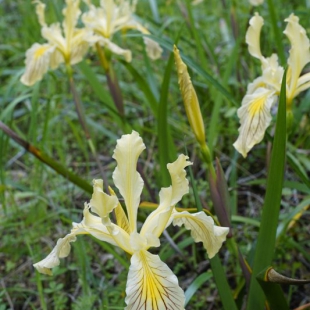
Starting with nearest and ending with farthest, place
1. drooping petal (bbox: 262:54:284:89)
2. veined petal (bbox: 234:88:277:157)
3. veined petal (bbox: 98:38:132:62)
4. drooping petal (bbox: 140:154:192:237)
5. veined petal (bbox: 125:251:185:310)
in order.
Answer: veined petal (bbox: 125:251:185:310)
drooping petal (bbox: 140:154:192:237)
veined petal (bbox: 234:88:277:157)
drooping petal (bbox: 262:54:284:89)
veined petal (bbox: 98:38:132:62)

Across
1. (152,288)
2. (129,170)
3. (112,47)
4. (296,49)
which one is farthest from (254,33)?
(152,288)

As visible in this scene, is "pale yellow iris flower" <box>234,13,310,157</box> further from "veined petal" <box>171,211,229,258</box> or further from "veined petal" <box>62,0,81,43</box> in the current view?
"veined petal" <box>62,0,81,43</box>

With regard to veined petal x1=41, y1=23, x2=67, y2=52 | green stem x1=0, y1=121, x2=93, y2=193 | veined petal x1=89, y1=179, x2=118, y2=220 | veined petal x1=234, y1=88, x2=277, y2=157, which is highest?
veined petal x1=41, y1=23, x2=67, y2=52

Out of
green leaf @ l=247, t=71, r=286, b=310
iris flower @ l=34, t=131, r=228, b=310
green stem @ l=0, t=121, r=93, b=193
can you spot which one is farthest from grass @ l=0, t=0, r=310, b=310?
iris flower @ l=34, t=131, r=228, b=310

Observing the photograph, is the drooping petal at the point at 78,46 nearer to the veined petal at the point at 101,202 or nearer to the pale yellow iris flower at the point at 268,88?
the pale yellow iris flower at the point at 268,88

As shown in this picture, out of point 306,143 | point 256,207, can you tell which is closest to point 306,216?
point 256,207

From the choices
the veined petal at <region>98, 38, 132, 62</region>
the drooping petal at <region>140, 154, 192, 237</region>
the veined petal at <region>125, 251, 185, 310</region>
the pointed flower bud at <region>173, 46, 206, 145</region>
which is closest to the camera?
the veined petal at <region>125, 251, 185, 310</region>

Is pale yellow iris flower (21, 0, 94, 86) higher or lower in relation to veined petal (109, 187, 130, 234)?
higher

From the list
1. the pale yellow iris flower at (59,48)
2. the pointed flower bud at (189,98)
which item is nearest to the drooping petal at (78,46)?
the pale yellow iris flower at (59,48)
